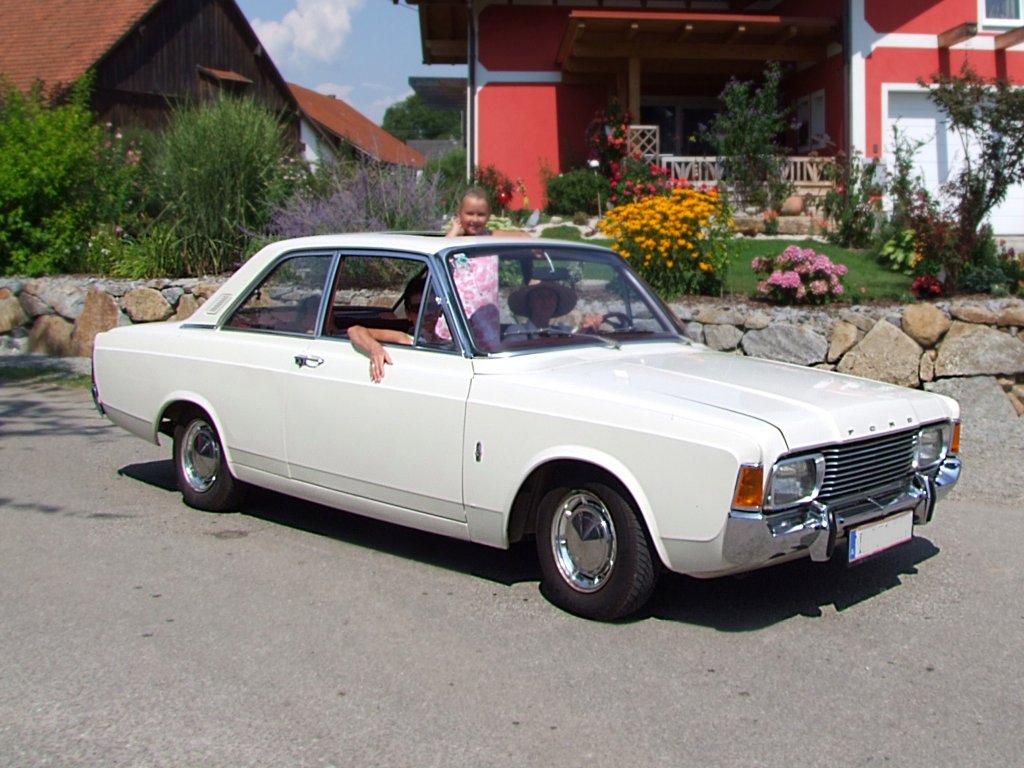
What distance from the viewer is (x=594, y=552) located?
4723mm

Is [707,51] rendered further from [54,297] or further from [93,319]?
[54,297]

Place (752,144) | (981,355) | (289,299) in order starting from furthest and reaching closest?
(752,144)
(981,355)
(289,299)

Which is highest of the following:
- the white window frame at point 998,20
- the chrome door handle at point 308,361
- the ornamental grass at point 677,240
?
the white window frame at point 998,20

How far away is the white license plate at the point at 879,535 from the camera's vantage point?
455 centimetres

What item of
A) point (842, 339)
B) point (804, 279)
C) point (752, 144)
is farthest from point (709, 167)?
point (842, 339)

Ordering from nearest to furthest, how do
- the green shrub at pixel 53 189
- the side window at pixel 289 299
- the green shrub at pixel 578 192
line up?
the side window at pixel 289 299, the green shrub at pixel 53 189, the green shrub at pixel 578 192

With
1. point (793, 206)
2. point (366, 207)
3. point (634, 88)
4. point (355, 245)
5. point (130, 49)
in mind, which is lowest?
point (355, 245)

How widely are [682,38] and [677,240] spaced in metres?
9.20

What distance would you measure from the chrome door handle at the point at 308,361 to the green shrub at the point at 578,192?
41.5 feet

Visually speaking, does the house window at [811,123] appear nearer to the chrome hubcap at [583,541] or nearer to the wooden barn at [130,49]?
the chrome hubcap at [583,541]

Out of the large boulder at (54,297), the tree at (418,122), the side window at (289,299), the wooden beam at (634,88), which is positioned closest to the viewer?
the side window at (289,299)

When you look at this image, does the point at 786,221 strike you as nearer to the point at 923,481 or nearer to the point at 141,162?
the point at 141,162

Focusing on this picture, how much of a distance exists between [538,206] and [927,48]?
22.7 feet

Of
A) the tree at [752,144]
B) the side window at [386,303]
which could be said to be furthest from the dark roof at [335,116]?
the side window at [386,303]
